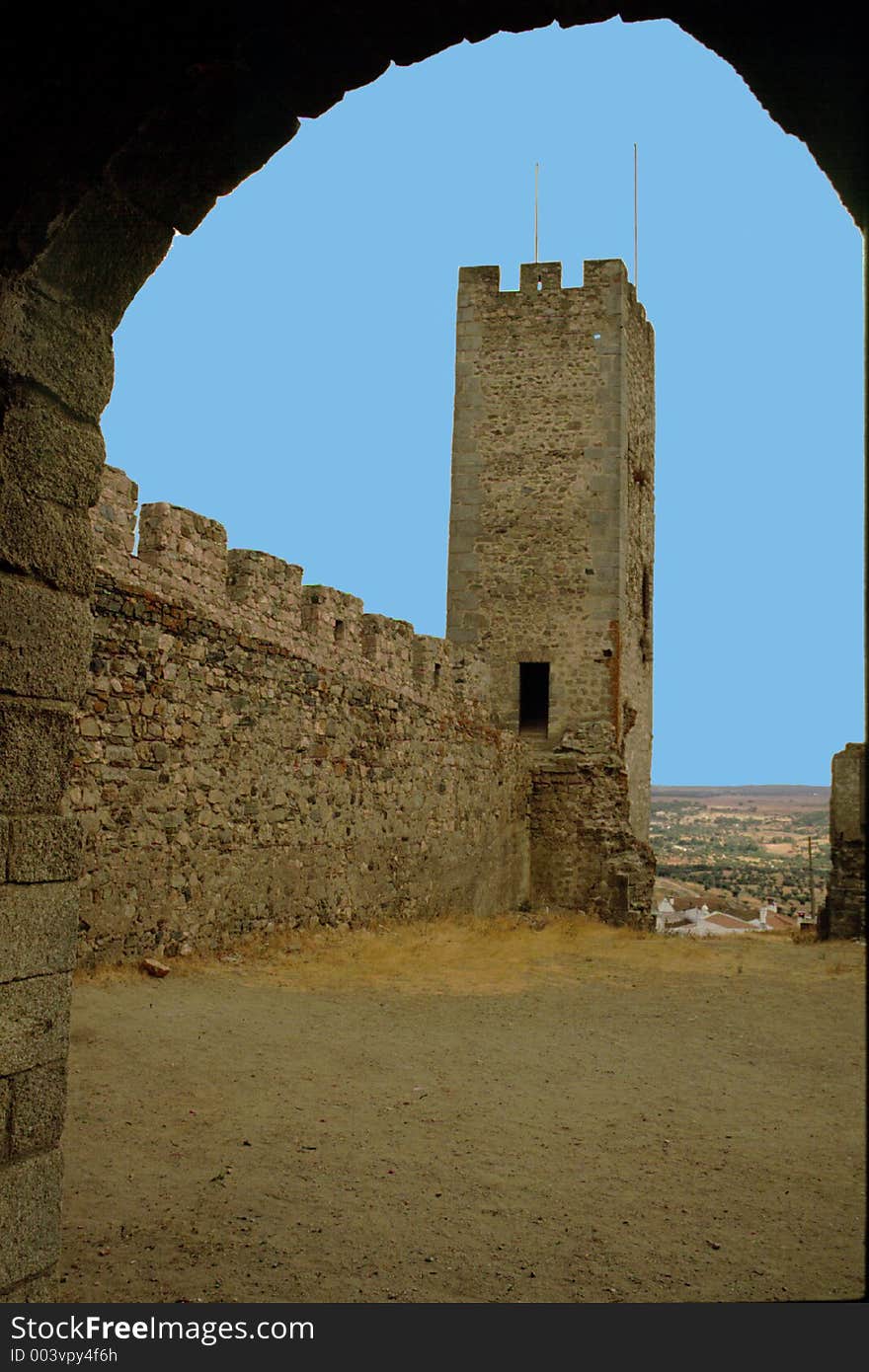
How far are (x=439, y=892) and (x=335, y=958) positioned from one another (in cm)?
406

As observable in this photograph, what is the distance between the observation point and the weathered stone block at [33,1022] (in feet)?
9.27

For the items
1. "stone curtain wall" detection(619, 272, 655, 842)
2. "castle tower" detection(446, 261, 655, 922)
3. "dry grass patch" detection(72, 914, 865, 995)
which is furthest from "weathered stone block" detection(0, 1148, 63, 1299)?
"stone curtain wall" detection(619, 272, 655, 842)

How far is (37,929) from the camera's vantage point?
2.93 metres

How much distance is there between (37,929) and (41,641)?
0.77 meters

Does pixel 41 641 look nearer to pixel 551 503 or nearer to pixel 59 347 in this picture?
pixel 59 347

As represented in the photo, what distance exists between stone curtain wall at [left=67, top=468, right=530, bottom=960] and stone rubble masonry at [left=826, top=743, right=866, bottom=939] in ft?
15.5

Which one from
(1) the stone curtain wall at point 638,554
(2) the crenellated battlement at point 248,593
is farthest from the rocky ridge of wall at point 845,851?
(2) the crenellated battlement at point 248,593

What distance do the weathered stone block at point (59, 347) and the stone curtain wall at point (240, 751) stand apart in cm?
446

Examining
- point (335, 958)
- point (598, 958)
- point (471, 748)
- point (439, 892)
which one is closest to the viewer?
point (335, 958)

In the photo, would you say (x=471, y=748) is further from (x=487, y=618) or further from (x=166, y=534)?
(x=166, y=534)

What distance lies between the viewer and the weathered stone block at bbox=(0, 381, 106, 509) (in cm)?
295

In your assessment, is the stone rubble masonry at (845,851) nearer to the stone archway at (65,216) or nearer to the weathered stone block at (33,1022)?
the stone archway at (65,216)
